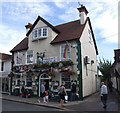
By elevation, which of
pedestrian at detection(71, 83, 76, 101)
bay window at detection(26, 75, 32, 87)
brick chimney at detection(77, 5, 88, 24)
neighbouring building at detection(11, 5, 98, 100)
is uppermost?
brick chimney at detection(77, 5, 88, 24)

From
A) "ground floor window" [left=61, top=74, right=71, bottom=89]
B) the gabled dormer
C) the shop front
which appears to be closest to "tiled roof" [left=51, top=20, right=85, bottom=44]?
the gabled dormer

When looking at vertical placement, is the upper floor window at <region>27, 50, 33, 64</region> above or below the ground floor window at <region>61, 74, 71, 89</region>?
above

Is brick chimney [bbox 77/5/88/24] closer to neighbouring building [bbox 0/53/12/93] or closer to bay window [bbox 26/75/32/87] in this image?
bay window [bbox 26/75/32/87]

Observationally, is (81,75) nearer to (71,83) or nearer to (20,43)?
(71,83)

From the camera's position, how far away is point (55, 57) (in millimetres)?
18188

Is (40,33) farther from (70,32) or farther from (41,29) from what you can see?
(70,32)

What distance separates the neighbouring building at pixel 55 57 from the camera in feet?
55.0

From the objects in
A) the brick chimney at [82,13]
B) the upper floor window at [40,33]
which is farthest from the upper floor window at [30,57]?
the brick chimney at [82,13]

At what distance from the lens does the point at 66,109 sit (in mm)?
11703

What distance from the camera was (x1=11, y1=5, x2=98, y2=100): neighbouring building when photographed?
55.0 feet

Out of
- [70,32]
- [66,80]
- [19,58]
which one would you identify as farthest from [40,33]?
[66,80]

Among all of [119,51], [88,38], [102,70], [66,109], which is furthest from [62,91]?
[102,70]

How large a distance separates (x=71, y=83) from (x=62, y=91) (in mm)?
3937

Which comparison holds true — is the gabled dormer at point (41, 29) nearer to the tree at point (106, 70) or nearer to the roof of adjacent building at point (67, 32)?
the roof of adjacent building at point (67, 32)
